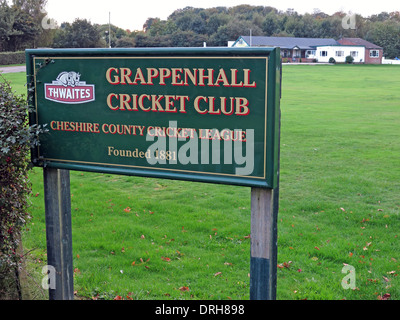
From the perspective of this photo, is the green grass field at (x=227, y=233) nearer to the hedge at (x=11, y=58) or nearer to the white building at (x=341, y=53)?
the hedge at (x=11, y=58)

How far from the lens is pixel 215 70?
12.1 ft

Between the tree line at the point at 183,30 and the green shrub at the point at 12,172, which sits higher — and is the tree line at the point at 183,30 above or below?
above

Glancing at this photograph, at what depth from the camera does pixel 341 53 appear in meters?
85.5

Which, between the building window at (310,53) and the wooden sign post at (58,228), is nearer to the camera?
the wooden sign post at (58,228)

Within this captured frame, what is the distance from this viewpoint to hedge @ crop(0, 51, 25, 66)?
52375 millimetres

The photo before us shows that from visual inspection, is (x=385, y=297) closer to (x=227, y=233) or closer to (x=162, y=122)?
(x=227, y=233)

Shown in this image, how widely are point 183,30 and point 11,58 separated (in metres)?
41.3

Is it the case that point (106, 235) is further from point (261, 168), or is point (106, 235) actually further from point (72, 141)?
point (261, 168)

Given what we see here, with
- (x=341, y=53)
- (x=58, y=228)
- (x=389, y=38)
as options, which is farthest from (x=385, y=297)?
(x=389, y=38)

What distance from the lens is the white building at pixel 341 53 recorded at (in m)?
84.2

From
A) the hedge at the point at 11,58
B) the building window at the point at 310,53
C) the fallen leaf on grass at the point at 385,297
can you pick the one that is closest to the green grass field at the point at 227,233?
the fallen leaf on grass at the point at 385,297

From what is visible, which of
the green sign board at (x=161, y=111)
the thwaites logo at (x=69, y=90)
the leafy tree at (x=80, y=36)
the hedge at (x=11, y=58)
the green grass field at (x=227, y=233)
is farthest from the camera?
the leafy tree at (x=80, y=36)
